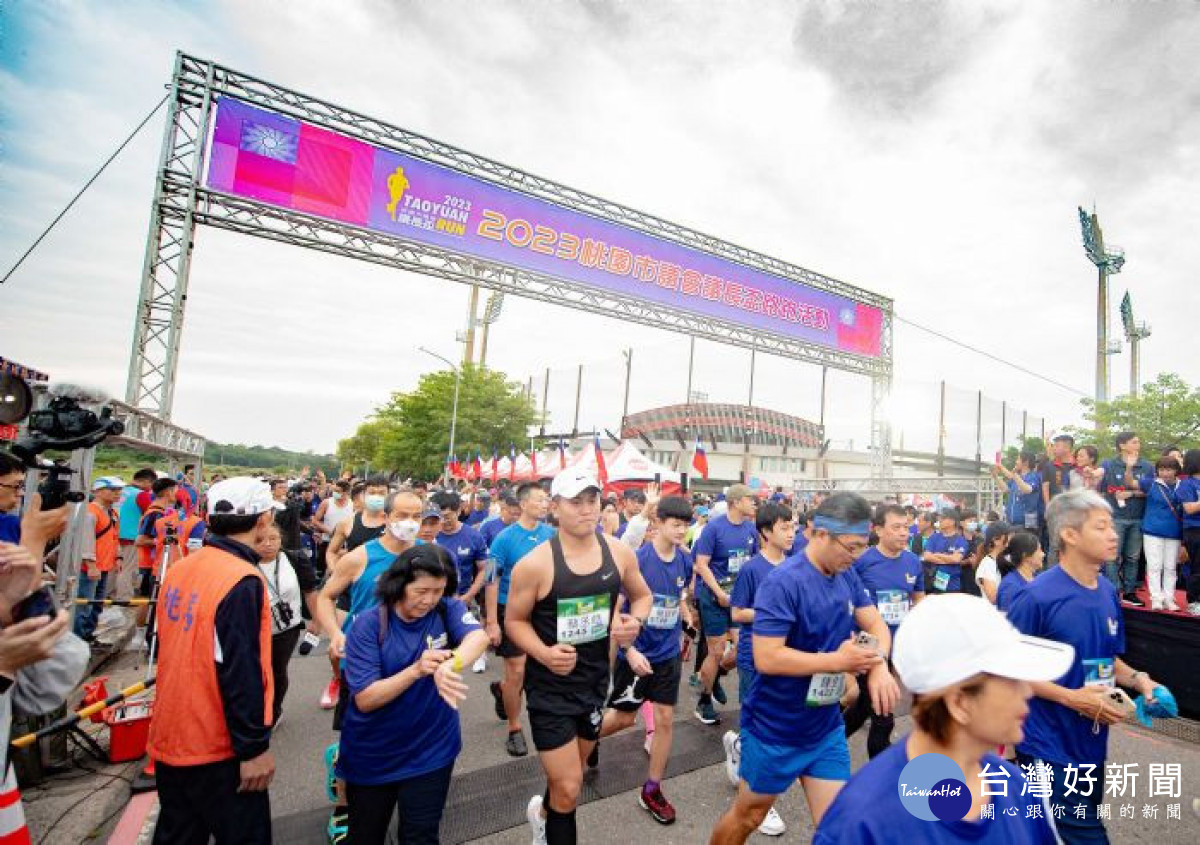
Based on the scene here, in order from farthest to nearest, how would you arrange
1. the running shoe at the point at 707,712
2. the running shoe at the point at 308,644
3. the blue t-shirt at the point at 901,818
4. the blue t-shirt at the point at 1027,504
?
the blue t-shirt at the point at 1027,504 → the running shoe at the point at 308,644 → the running shoe at the point at 707,712 → the blue t-shirt at the point at 901,818

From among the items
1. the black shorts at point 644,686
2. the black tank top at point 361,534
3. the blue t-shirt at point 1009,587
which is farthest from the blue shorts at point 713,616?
the black tank top at point 361,534

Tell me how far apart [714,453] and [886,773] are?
4439 cm

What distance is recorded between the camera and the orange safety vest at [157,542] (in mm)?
7918

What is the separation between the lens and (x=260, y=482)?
2697 mm

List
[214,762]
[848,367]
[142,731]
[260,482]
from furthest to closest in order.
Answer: [848,367] < [142,731] < [260,482] < [214,762]

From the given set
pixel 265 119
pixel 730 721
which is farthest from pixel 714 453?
pixel 730 721

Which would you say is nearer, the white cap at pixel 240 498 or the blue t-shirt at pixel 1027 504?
the white cap at pixel 240 498

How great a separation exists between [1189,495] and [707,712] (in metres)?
5.24

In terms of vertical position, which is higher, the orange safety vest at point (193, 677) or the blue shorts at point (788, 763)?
the orange safety vest at point (193, 677)

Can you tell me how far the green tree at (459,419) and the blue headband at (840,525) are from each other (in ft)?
100

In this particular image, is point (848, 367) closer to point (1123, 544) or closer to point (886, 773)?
point (1123, 544)

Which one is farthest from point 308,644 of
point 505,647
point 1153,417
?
point 1153,417

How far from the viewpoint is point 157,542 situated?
8.21 meters

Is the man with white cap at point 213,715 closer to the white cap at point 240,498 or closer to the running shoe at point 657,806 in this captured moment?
the white cap at point 240,498
